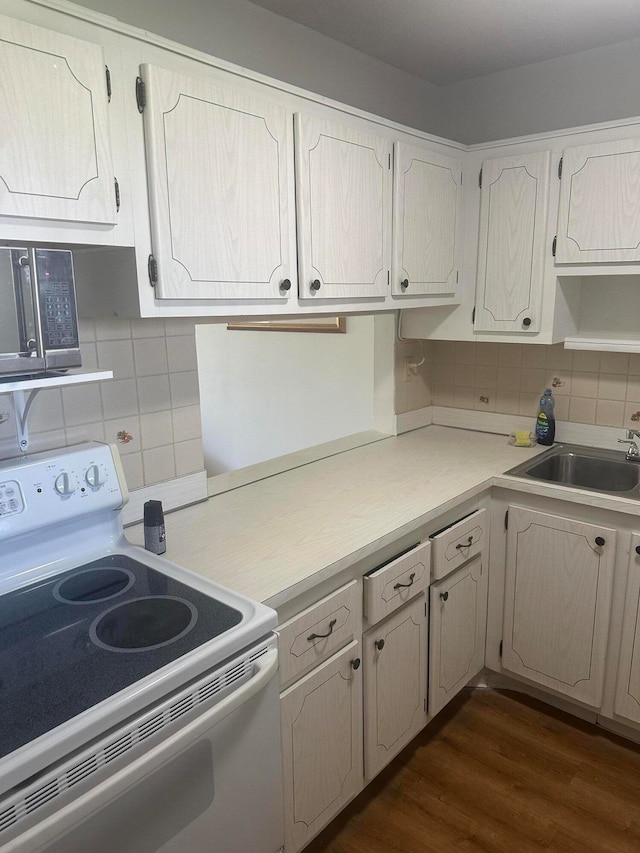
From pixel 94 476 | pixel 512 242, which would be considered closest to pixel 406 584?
pixel 94 476

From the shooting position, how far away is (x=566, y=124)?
2436mm

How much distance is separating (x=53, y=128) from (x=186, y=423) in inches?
36.8

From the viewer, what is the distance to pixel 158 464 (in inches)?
72.9

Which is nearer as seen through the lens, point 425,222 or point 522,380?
point 425,222

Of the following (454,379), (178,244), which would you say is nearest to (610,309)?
(454,379)

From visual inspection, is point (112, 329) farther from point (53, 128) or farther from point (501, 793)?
point (501, 793)

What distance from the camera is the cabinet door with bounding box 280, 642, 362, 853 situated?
152 cm

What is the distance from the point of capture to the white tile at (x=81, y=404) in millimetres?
1621

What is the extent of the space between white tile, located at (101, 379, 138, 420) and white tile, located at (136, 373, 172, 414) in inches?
0.8

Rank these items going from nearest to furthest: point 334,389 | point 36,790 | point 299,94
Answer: point 36,790 < point 299,94 < point 334,389

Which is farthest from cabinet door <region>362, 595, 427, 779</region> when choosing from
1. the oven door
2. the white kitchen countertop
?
the oven door

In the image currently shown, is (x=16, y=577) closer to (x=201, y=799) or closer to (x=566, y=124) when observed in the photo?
(x=201, y=799)

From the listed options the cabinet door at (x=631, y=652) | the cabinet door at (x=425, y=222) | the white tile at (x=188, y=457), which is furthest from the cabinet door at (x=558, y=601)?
the white tile at (x=188, y=457)

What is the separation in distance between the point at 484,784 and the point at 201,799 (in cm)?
123
